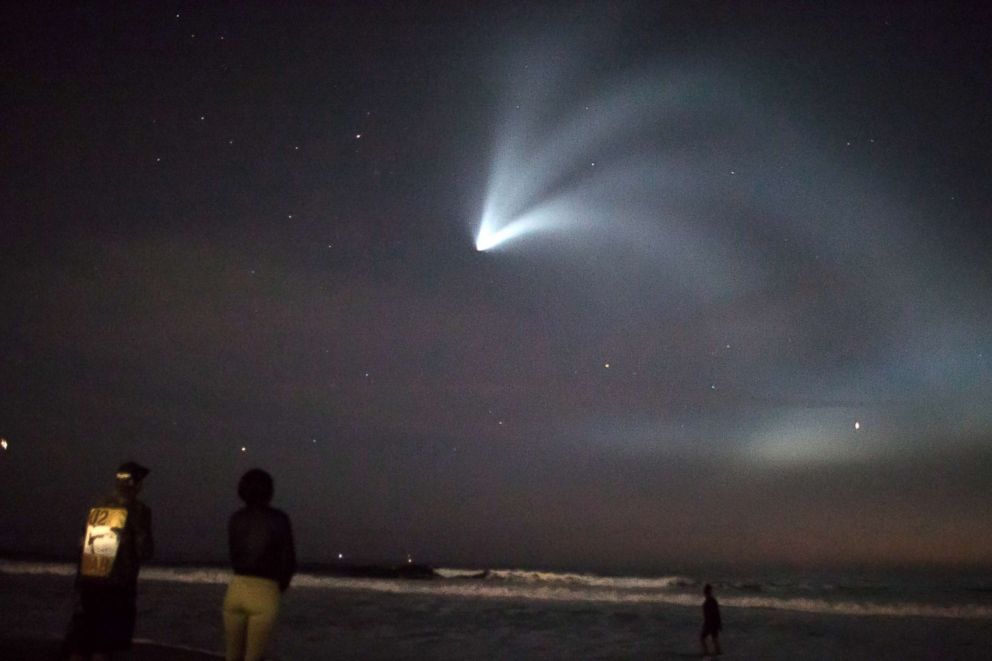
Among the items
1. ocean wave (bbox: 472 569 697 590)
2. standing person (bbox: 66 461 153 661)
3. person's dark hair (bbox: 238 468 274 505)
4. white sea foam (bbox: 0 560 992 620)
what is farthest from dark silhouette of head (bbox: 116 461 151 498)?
ocean wave (bbox: 472 569 697 590)

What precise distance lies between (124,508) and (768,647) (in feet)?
56.0

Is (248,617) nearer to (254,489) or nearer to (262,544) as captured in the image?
(262,544)

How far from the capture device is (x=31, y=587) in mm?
30312

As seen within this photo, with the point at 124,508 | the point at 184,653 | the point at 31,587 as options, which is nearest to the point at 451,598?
the point at 31,587

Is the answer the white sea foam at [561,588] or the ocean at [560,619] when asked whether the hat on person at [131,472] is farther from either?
the white sea foam at [561,588]

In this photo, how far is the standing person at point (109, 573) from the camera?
5934mm

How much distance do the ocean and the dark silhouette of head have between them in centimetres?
1014

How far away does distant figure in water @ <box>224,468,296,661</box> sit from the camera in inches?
196

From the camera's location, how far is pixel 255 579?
5.01 meters

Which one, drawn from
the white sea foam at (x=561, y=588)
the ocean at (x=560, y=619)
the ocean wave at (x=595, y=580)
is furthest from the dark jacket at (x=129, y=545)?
the ocean wave at (x=595, y=580)

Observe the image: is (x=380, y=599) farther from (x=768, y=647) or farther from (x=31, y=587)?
(x=768, y=647)

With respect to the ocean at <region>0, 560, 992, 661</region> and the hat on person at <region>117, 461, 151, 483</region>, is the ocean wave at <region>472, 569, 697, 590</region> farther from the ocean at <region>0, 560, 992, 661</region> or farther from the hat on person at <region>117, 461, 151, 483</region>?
the hat on person at <region>117, 461, 151, 483</region>

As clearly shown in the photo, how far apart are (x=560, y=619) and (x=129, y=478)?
A: 22030 mm

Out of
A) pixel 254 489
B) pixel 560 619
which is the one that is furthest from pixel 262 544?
pixel 560 619
